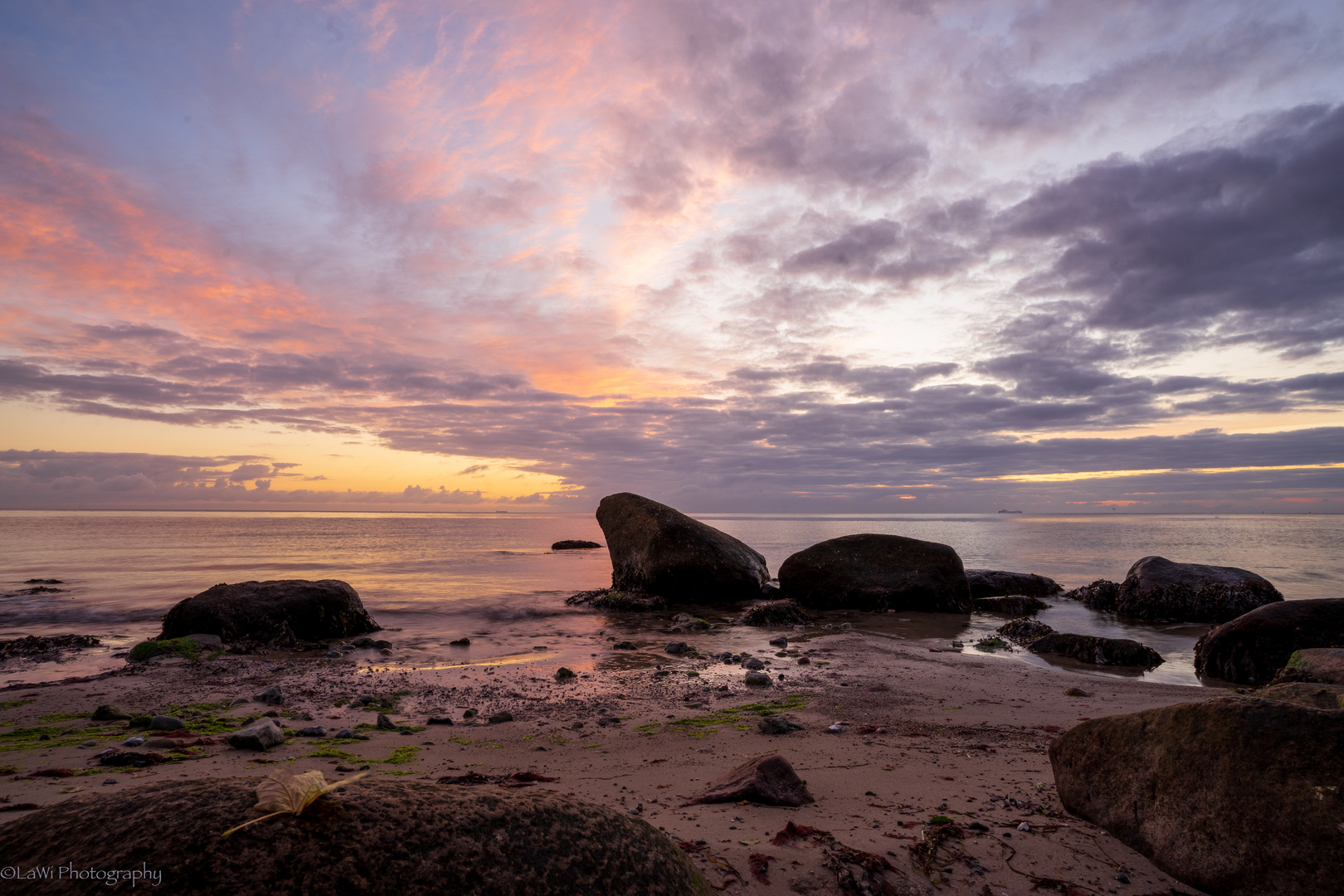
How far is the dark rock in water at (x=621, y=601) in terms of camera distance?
16.2 metres

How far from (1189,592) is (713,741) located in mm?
15049

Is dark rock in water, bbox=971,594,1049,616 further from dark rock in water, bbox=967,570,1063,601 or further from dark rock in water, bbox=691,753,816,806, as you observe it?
dark rock in water, bbox=691,753,816,806

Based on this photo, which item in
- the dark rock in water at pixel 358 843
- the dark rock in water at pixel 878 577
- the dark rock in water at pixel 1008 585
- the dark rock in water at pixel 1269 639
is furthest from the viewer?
the dark rock in water at pixel 1008 585

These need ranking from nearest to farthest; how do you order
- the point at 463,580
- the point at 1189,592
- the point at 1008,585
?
the point at 1189,592
the point at 1008,585
the point at 463,580

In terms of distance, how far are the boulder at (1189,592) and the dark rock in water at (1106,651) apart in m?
5.71

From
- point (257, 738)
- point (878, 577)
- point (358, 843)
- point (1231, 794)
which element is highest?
point (358, 843)

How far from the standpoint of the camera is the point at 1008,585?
1892 cm

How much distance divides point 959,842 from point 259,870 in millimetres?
3345

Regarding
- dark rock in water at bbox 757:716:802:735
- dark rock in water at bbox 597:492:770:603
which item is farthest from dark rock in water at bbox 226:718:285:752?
dark rock in water at bbox 597:492:770:603

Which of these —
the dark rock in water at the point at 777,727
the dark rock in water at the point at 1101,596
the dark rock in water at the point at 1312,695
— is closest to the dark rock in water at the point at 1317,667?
the dark rock in water at the point at 1312,695

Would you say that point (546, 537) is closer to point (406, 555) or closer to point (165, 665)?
point (406, 555)

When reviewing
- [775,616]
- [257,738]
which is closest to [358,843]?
[257,738]

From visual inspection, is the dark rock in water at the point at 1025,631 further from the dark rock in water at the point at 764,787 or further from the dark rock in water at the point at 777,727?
the dark rock in water at the point at 764,787

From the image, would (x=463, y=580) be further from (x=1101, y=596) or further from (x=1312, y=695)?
(x=1312, y=695)
